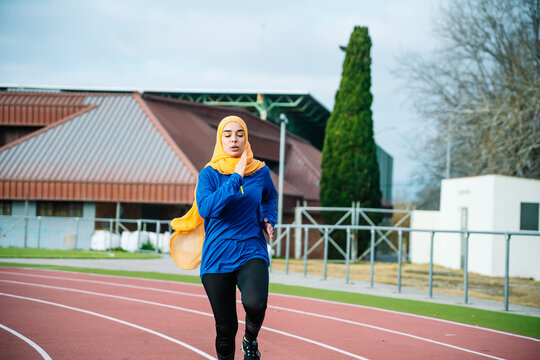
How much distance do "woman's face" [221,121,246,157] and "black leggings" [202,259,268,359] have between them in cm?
87

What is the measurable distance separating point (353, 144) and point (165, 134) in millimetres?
9457

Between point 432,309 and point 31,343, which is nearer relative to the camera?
point 31,343

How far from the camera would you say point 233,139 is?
5113 millimetres

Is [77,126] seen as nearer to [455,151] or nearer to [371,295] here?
[455,151]

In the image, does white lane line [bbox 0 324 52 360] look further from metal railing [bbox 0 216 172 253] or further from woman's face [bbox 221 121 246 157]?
metal railing [bbox 0 216 172 253]

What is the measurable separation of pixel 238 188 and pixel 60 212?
1111 inches

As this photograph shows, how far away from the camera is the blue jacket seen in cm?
480

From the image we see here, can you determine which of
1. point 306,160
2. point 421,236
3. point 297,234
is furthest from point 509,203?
point 306,160

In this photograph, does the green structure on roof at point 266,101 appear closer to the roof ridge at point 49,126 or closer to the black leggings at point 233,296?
the roof ridge at point 49,126

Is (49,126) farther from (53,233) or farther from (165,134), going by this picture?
(53,233)

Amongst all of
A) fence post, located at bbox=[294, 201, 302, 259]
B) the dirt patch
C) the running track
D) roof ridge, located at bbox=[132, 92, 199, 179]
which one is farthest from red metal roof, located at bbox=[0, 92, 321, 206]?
the running track

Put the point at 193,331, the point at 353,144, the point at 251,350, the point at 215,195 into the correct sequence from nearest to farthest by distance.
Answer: the point at 215,195 → the point at 251,350 → the point at 193,331 → the point at 353,144

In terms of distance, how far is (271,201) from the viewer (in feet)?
17.5

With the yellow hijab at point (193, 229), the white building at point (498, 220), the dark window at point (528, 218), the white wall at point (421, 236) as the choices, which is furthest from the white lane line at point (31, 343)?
the white wall at point (421, 236)
